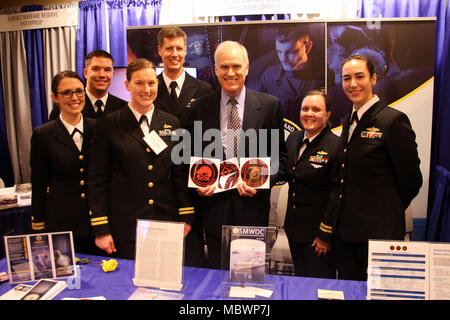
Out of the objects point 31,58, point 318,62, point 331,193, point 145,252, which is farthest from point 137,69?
point 31,58

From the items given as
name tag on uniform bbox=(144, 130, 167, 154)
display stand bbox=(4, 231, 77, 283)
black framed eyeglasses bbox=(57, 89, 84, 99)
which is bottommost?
display stand bbox=(4, 231, 77, 283)

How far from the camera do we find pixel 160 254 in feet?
5.70

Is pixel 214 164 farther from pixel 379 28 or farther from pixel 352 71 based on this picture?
pixel 379 28

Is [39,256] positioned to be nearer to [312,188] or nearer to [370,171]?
[312,188]

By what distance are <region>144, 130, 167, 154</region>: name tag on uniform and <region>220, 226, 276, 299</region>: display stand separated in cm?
74

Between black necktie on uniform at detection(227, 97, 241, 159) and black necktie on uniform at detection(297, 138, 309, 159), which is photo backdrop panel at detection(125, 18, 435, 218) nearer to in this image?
black necktie on uniform at detection(297, 138, 309, 159)

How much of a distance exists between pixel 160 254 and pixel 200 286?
260mm

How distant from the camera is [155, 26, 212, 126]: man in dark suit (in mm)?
2736

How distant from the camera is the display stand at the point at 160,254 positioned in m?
1.72
